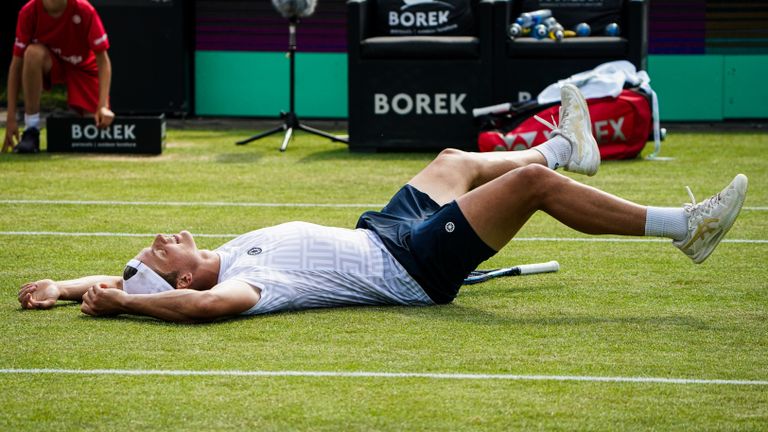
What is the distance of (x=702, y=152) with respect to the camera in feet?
35.7

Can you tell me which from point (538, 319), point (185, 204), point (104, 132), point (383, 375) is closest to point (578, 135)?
point (538, 319)

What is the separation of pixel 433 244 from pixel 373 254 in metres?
0.28

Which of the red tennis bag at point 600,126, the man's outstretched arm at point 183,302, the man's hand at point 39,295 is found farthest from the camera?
the red tennis bag at point 600,126

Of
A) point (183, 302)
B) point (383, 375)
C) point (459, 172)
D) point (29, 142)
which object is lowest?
point (383, 375)

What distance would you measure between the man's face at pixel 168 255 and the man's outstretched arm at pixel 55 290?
0.27 metres

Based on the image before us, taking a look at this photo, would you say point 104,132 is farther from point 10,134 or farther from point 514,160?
point 514,160

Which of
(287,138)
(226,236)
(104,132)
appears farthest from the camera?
(287,138)

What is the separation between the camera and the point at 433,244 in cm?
509

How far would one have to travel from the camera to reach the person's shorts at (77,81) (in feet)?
36.3

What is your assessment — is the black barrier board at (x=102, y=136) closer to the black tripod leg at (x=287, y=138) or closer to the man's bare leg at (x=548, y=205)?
the black tripod leg at (x=287, y=138)

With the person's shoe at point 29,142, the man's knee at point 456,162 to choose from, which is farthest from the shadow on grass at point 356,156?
the man's knee at point 456,162

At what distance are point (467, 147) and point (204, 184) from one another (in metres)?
2.71

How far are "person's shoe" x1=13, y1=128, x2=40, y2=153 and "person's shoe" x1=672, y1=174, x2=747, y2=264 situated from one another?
7120 mm

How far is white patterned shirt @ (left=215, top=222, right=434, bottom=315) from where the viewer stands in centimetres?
514
